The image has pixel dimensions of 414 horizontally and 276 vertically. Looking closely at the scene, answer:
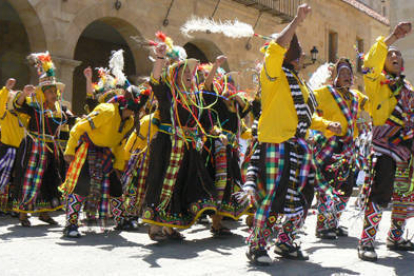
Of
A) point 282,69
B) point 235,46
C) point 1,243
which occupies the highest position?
point 235,46

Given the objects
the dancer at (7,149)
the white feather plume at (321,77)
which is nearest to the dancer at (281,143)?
the white feather plume at (321,77)

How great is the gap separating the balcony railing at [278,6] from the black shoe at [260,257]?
1136 cm

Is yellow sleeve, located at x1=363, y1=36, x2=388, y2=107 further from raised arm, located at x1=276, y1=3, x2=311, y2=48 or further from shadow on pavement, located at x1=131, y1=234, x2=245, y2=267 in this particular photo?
shadow on pavement, located at x1=131, y1=234, x2=245, y2=267

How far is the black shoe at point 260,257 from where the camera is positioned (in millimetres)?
3811

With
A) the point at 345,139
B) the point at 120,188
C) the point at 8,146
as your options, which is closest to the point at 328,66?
the point at 345,139

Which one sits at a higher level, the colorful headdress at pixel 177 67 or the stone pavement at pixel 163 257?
the colorful headdress at pixel 177 67

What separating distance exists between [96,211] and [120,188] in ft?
1.53

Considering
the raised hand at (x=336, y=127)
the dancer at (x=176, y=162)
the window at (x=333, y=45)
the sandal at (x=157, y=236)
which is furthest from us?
the window at (x=333, y=45)

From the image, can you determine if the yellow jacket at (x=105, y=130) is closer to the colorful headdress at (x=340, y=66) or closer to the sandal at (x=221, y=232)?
the sandal at (x=221, y=232)

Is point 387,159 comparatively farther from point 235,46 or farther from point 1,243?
point 235,46

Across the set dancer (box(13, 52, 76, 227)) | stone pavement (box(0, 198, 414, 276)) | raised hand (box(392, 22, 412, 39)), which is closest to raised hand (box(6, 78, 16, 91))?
dancer (box(13, 52, 76, 227))

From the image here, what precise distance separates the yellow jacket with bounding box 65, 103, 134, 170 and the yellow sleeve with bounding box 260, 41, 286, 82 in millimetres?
2366

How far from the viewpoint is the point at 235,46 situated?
1455cm

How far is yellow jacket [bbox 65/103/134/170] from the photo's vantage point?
17.7 feet
